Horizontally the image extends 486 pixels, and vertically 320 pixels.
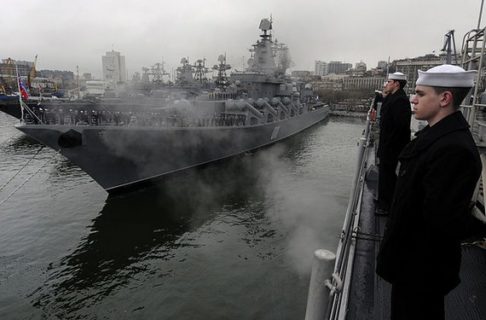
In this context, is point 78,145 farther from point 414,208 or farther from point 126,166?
point 414,208

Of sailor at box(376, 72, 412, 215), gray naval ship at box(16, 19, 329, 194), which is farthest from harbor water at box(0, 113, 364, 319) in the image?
sailor at box(376, 72, 412, 215)

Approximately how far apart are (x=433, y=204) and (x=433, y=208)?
20 mm

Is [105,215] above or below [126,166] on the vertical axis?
below

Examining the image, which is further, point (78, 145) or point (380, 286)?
point (78, 145)

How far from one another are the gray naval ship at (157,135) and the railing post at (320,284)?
44.1ft

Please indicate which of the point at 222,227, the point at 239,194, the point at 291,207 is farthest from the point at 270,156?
the point at 222,227

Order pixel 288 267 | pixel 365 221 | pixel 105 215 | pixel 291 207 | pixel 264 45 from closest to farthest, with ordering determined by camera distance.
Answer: pixel 365 221, pixel 288 267, pixel 105 215, pixel 291 207, pixel 264 45

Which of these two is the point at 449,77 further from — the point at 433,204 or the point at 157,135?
the point at 157,135

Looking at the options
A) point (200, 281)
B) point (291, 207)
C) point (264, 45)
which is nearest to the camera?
point (200, 281)

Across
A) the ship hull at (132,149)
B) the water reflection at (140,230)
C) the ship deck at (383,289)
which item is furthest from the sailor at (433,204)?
the ship hull at (132,149)

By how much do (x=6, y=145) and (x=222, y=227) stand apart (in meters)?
25.0

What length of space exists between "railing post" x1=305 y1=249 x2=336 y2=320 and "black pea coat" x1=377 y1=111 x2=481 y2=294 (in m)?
0.52

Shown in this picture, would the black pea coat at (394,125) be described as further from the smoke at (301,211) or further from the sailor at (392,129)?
the smoke at (301,211)

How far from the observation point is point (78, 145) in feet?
42.7
